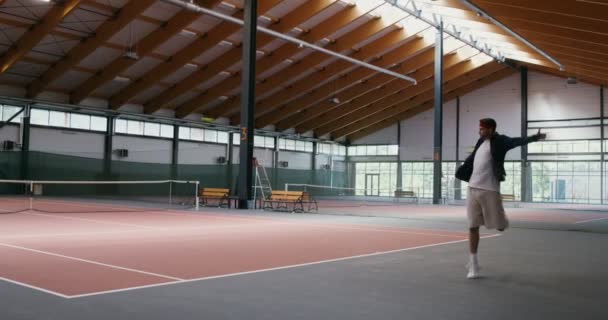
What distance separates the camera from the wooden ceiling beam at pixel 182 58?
2401cm

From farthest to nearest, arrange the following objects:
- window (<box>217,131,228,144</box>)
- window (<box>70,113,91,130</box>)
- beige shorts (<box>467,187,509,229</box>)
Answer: window (<box>217,131,228,144</box>), window (<box>70,113,91,130</box>), beige shorts (<box>467,187,509,229</box>)

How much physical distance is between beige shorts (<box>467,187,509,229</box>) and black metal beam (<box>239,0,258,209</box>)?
12757 millimetres

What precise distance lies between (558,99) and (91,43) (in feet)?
96.0

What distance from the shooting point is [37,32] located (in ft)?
71.7

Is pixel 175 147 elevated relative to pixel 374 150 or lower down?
lower down

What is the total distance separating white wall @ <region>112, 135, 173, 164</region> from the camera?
104 ft

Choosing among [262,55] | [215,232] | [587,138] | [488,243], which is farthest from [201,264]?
[587,138]

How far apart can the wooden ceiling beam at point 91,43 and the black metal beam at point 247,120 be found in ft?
15.0

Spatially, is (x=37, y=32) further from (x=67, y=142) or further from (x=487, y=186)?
(x=487, y=186)

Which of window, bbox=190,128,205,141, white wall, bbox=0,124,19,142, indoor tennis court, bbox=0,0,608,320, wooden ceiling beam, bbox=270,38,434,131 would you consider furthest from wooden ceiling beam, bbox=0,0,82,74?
wooden ceiling beam, bbox=270,38,434,131

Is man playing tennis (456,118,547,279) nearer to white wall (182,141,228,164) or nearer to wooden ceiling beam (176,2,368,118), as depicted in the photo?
wooden ceiling beam (176,2,368,118)

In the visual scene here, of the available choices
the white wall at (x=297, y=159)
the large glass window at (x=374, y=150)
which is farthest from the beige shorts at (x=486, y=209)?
the large glass window at (x=374, y=150)

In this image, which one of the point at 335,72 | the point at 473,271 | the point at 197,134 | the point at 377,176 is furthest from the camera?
the point at 377,176

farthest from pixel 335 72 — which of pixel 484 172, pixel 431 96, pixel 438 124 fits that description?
pixel 484 172
